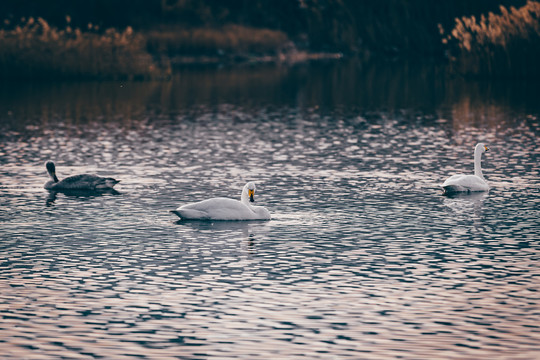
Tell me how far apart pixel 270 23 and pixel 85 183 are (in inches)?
2729

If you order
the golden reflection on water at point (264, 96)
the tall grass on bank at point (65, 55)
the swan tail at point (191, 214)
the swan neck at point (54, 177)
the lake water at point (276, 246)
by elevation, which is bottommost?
the lake water at point (276, 246)

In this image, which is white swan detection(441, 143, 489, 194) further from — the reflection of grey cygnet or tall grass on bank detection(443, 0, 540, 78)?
tall grass on bank detection(443, 0, 540, 78)

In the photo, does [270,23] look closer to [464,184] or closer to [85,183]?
[85,183]

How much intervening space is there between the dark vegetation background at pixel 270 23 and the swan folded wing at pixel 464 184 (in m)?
45.0

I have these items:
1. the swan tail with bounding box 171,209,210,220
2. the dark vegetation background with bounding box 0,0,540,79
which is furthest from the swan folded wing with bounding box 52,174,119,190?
the dark vegetation background with bounding box 0,0,540,79

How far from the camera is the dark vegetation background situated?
242ft

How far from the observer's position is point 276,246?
16.1 metres

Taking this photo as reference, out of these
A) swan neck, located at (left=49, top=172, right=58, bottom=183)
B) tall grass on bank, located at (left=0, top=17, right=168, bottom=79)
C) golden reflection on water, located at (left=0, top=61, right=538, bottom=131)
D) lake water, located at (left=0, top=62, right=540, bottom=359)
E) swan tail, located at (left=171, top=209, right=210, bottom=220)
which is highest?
tall grass on bank, located at (left=0, top=17, right=168, bottom=79)

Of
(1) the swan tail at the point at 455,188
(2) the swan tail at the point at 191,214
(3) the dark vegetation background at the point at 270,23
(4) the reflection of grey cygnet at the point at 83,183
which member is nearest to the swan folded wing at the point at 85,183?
(4) the reflection of grey cygnet at the point at 83,183

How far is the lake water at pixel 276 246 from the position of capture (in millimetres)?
→ 11727

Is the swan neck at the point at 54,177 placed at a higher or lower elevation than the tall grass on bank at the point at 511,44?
lower

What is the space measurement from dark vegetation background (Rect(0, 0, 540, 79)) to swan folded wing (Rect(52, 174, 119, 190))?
4339cm

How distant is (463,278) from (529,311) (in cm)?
159

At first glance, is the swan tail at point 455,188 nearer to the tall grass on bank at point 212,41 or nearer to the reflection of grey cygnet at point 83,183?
the reflection of grey cygnet at point 83,183
